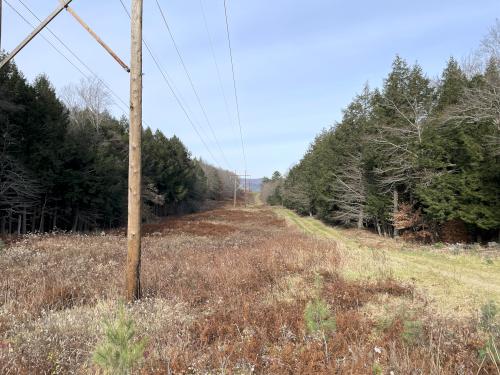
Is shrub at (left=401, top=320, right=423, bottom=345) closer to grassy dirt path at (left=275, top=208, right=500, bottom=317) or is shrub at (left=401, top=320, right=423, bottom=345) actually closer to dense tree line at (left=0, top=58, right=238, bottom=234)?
grassy dirt path at (left=275, top=208, right=500, bottom=317)

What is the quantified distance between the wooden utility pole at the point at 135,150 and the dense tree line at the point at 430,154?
17.1 m

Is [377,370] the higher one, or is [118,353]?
[118,353]

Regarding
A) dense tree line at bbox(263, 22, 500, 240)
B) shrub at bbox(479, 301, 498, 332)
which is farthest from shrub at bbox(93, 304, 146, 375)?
dense tree line at bbox(263, 22, 500, 240)

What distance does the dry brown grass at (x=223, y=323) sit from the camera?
13.0ft

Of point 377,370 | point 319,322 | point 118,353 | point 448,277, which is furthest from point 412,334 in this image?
point 448,277

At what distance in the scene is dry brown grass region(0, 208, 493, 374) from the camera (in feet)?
13.0

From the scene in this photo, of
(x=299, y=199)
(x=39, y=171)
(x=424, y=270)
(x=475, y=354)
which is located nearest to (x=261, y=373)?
(x=475, y=354)

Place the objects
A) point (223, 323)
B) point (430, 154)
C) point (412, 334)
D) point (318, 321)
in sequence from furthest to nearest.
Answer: point (430, 154), point (223, 323), point (318, 321), point (412, 334)

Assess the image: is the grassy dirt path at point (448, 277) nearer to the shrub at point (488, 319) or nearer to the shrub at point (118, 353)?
the shrub at point (488, 319)

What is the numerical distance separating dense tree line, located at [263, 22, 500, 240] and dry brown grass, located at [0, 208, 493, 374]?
15.2 m

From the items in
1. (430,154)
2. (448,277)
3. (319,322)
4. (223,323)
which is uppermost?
(430,154)

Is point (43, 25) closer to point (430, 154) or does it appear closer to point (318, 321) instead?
point (318, 321)

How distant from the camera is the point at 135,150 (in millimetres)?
6418

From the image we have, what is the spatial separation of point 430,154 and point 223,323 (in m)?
21.8
